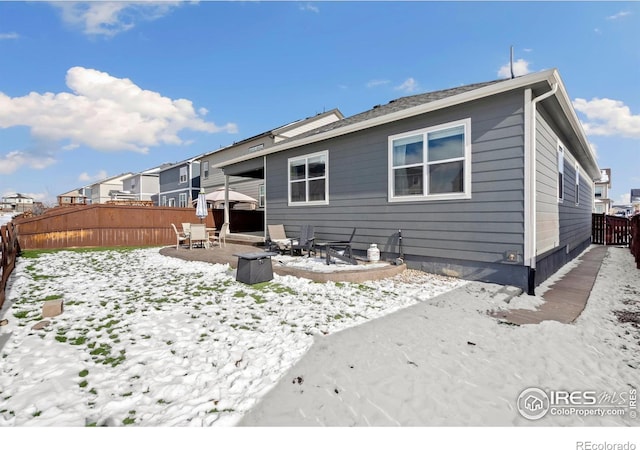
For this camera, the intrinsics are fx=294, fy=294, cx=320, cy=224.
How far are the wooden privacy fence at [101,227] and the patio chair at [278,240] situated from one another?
735cm

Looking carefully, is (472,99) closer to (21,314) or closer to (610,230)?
(21,314)

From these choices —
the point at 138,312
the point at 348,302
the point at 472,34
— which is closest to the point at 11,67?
the point at 138,312

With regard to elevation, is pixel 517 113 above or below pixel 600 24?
below

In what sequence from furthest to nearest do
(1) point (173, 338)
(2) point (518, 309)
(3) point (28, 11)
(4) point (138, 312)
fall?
(3) point (28, 11) < (2) point (518, 309) < (4) point (138, 312) < (1) point (173, 338)

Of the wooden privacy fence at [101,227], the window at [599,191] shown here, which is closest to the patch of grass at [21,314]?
the wooden privacy fence at [101,227]

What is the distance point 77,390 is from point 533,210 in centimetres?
637

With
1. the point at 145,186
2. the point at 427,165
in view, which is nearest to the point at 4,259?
the point at 427,165

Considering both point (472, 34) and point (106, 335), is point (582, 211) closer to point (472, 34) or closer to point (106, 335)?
point (472, 34)

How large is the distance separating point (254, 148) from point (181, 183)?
1259 centimetres

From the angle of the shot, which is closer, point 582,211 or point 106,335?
point 106,335

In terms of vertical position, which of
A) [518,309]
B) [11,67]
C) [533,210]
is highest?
[11,67]

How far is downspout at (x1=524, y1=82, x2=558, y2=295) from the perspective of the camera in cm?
496

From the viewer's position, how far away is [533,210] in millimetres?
5051

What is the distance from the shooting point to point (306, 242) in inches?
312
